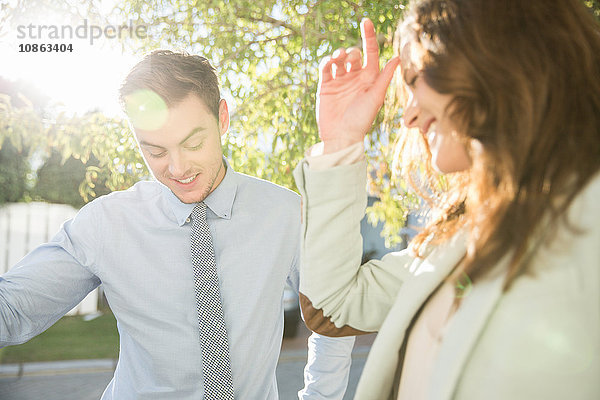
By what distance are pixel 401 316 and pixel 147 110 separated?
1.36 metres

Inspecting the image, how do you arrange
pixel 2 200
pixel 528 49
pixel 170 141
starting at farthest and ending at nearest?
1. pixel 2 200
2. pixel 170 141
3. pixel 528 49

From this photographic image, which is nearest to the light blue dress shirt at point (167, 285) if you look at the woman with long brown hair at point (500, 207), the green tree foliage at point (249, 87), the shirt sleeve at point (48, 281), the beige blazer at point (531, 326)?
the shirt sleeve at point (48, 281)

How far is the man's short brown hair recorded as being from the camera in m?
2.12

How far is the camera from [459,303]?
0.99 m

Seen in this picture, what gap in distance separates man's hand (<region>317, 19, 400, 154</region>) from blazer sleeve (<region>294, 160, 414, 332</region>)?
78 millimetres

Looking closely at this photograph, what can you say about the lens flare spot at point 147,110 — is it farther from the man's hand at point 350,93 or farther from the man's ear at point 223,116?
the man's hand at point 350,93

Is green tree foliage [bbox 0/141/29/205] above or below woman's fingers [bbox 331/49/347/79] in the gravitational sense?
below

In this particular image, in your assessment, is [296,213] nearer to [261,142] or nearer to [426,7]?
[426,7]

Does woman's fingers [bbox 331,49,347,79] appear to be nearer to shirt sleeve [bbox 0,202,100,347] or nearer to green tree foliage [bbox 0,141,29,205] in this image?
shirt sleeve [bbox 0,202,100,347]

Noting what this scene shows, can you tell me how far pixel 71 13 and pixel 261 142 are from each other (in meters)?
1.67

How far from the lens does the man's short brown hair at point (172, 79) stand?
83.7 inches

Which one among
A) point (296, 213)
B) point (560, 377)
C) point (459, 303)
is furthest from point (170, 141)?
point (560, 377)

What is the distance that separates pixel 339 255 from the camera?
4.13ft

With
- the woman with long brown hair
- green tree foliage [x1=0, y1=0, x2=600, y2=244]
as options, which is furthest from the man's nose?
green tree foliage [x1=0, y1=0, x2=600, y2=244]
